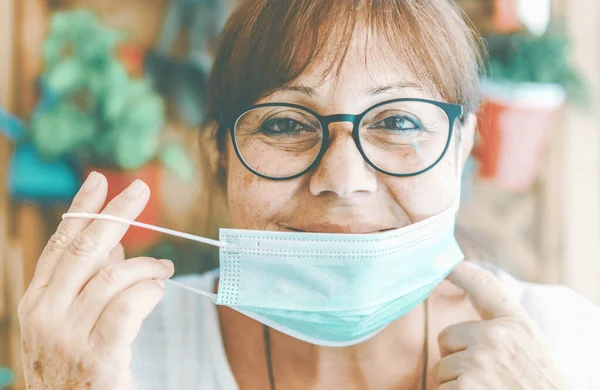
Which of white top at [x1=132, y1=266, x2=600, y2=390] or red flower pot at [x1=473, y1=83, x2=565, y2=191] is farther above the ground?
red flower pot at [x1=473, y1=83, x2=565, y2=191]

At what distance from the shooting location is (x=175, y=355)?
927 millimetres

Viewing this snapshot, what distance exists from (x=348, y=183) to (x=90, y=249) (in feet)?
1.12

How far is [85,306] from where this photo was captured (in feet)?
2.30

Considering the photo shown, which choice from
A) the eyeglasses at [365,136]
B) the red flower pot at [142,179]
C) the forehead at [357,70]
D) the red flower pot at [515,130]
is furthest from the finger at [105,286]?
the red flower pot at [515,130]

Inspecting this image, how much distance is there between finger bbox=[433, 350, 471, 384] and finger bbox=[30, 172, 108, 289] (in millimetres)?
524

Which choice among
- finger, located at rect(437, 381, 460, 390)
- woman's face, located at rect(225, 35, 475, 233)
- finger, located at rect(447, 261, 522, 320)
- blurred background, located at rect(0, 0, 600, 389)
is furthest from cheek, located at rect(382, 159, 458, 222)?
blurred background, located at rect(0, 0, 600, 389)

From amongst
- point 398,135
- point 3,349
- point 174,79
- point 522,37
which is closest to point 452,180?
point 398,135

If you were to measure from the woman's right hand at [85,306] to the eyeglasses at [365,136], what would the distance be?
203 millimetres

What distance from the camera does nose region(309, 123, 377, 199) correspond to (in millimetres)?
761

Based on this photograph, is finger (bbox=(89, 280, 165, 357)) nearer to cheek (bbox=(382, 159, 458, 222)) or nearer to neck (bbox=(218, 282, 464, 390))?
neck (bbox=(218, 282, 464, 390))

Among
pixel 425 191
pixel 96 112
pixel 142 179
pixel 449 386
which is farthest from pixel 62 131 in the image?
pixel 449 386

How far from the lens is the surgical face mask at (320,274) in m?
0.77

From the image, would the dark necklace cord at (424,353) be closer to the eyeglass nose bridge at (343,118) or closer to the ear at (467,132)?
the ear at (467,132)

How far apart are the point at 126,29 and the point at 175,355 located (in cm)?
106
